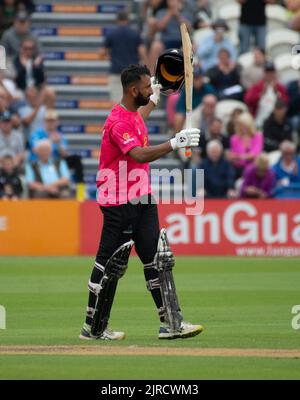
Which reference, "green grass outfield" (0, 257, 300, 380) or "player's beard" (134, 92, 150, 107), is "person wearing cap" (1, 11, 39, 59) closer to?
"green grass outfield" (0, 257, 300, 380)

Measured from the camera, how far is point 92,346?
10.5 m

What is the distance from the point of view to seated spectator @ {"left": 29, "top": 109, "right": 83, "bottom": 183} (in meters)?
22.2

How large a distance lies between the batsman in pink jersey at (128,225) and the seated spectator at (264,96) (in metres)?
13.2

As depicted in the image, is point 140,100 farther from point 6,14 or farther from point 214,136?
point 6,14

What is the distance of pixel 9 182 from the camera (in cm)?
2128

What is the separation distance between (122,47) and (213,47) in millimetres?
1951

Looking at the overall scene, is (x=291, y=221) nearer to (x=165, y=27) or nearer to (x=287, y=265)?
(x=287, y=265)

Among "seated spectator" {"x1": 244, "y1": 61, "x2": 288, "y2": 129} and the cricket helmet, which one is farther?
"seated spectator" {"x1": 244, "y1": 61, "x2": 288, "y2": 129}

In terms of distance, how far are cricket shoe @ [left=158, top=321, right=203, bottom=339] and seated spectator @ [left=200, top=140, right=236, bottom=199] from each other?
1074cm

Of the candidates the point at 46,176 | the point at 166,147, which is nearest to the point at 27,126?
the point at 46,176

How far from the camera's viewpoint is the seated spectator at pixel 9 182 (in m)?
21.2

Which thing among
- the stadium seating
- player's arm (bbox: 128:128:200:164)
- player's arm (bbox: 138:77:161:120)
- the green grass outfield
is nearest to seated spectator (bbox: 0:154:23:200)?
the green grass outfield

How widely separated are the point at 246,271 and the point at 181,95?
6664 mm

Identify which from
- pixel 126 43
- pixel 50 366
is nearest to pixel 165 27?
pixel 126 43
